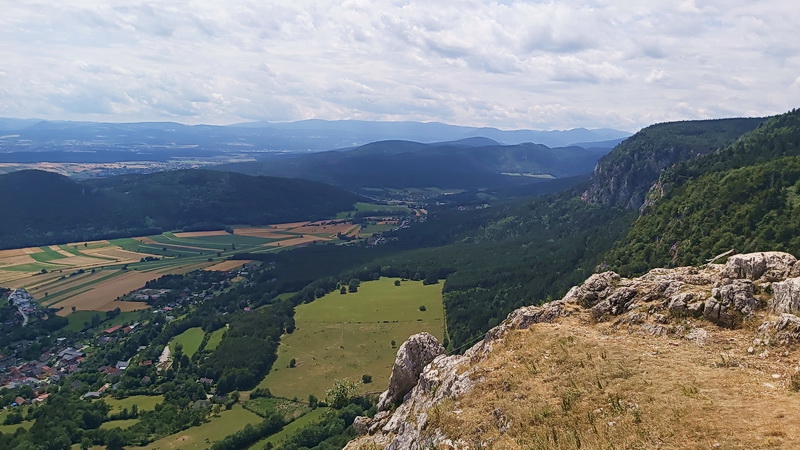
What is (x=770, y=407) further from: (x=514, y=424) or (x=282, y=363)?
(x=282, y=363)

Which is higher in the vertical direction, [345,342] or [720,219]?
[720,219]

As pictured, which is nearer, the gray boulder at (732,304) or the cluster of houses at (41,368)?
the gray boulder at (732,304)

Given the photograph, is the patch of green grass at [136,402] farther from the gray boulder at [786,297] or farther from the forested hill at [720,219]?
the gray boulder at [786,297]

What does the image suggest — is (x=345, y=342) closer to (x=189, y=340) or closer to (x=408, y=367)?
(x=189, y=340)

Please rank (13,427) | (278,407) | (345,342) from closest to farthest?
(13,427)
(278,407)
(345,342)

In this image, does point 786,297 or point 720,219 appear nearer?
point 786,297

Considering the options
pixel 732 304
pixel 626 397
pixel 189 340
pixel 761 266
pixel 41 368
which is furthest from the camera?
pixel 189 340

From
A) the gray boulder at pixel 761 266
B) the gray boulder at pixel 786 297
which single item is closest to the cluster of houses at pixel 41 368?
the gray boulder at pixel 761 266

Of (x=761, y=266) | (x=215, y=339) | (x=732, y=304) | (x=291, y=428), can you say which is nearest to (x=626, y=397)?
(x=732, y=304)
